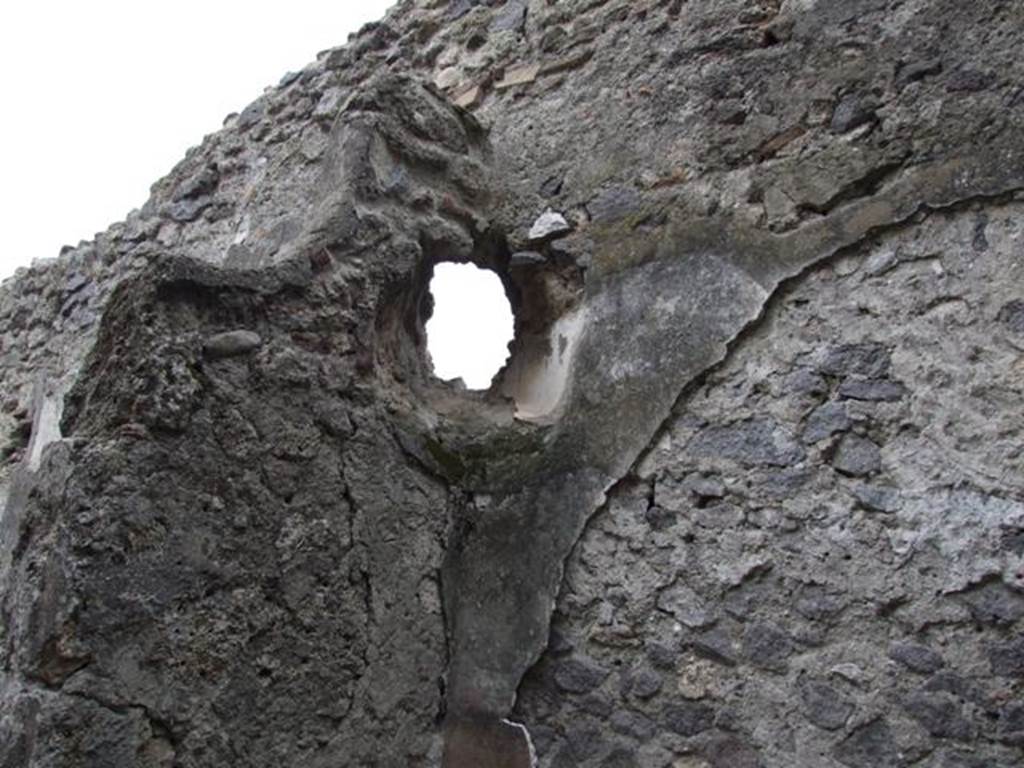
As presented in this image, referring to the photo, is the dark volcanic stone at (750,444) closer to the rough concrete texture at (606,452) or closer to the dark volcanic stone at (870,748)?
the rough concrete texture at (606,452)

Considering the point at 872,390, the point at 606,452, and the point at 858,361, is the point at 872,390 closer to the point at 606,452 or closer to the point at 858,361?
the point at 858,361

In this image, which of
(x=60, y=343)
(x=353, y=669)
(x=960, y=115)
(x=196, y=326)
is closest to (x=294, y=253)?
(x=196, y=326)

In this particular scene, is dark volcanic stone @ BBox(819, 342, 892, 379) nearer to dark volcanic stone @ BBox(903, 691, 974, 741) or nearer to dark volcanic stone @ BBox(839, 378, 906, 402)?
dark volcanic stone @ BBox(839, 378, 906, 402)

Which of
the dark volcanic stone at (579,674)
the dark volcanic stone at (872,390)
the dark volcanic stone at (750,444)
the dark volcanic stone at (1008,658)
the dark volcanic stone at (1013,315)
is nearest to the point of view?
the dark volcanic stone at (1008,658)

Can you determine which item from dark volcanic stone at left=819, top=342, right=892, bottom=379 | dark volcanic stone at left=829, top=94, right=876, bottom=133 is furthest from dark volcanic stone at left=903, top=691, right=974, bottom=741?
dark volcanic stone at left=829, top=94, right=876, bottom=133

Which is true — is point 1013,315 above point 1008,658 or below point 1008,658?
above

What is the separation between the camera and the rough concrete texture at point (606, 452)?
188 cm

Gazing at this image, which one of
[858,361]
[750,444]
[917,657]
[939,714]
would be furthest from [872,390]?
[939,714]

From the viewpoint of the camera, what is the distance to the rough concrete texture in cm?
188

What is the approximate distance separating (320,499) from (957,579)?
55.6 inches

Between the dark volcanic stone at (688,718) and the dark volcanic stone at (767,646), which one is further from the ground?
the dark volcanic stone at (767,646)

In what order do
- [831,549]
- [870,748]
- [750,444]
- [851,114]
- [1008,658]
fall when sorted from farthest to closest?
[851,114] → [750,444] → [831,549] → [870,748] → [1008,658]

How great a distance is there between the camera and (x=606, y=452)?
230cm

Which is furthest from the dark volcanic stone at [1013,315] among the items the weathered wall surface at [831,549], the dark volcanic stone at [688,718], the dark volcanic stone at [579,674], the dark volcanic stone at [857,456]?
the dark volcanic stone at [579,674]
